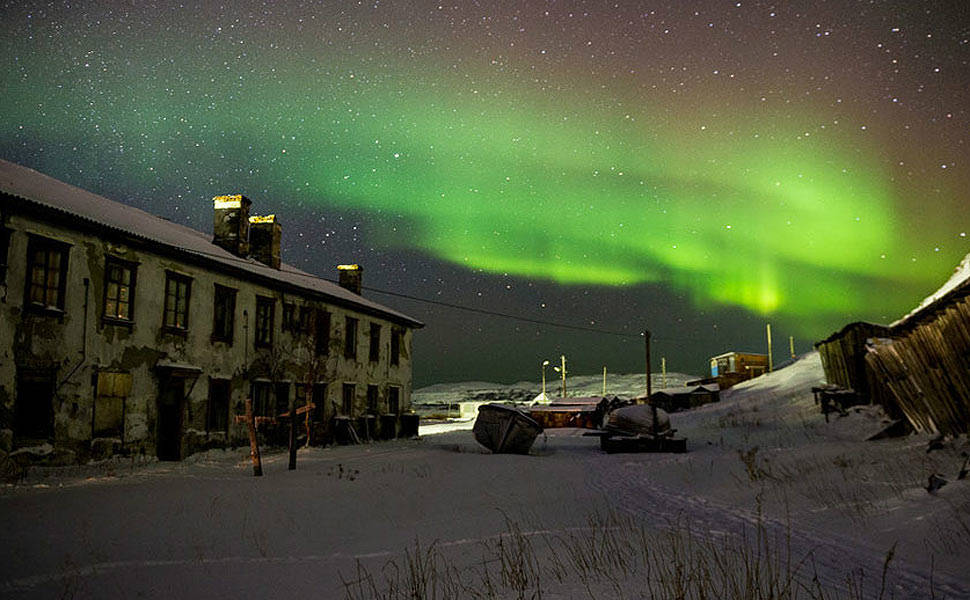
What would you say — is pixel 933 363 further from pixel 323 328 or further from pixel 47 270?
pixel 47 270

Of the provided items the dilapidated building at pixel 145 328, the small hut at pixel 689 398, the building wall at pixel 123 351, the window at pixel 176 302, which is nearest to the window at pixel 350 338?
the dilapidated building at pixel 145 328

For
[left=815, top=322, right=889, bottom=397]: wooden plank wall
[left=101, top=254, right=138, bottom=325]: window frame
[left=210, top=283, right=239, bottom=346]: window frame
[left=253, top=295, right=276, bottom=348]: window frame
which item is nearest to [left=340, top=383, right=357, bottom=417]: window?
[left=253, top=295, right=276, bottom=348]: window frame

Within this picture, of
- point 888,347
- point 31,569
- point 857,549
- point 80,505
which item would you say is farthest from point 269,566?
point 888,347

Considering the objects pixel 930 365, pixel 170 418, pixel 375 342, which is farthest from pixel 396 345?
pixel 930 365

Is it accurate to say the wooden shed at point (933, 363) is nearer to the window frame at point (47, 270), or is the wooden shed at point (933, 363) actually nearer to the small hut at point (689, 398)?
the window frame at point (47, 270)

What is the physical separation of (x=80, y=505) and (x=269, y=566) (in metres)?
5.48

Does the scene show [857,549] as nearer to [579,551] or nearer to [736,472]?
[579,551]

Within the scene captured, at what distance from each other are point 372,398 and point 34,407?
53.4 feet

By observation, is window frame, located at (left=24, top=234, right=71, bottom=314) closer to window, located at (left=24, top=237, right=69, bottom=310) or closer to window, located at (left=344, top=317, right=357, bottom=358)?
window, located at (left=24, top=237, right=69, bottom=310)

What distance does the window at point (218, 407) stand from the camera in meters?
19.5

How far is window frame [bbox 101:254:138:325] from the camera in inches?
638

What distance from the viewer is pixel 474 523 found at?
9695 mm

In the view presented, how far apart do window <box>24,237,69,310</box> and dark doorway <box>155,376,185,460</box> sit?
3.94 m

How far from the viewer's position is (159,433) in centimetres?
1788
